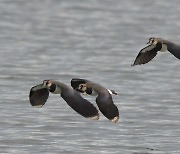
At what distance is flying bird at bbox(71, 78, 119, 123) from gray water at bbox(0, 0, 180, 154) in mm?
1243

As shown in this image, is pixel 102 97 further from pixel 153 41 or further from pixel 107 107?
pixel 153 41

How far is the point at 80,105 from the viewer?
13328mm

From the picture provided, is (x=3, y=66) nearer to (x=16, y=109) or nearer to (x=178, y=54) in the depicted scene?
(x=16, y=109)

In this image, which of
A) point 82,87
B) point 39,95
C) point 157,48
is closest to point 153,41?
point 157,48

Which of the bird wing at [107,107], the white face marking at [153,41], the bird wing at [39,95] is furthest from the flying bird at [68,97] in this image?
the white face marking at [153,41]

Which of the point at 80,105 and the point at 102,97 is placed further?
the point at 102,97

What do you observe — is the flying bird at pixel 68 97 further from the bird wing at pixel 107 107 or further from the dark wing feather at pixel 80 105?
the bird wing at pixel 107 107

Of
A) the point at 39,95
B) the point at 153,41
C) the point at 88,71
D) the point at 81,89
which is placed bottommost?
the point at 88,71

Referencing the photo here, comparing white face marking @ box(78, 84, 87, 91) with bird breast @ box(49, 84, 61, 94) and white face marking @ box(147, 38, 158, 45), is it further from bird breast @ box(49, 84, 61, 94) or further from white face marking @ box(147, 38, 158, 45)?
white face marking @ box(147, 38, 158, 45)

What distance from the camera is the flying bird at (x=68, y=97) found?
13234mm

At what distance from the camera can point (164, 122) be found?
17359 mm

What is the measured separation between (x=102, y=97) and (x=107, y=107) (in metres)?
0.19

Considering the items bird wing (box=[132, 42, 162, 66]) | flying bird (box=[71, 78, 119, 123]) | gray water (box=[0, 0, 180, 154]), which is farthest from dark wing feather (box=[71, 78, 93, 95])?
bird wing (box=[132, 42, 162, 66])

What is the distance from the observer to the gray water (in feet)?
51.6
